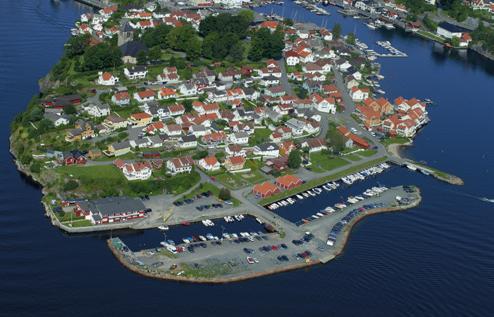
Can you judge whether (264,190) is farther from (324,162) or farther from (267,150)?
(324,162)

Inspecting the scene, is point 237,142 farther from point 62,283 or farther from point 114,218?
point 62,283

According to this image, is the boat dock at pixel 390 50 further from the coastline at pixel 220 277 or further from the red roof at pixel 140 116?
the coastline at pixel 220 277

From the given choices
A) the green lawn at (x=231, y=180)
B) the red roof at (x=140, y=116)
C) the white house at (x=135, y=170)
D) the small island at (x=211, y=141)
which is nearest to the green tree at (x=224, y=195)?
the small island at (x=211, y=141)

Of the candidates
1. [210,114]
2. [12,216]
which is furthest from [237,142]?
[12,216]

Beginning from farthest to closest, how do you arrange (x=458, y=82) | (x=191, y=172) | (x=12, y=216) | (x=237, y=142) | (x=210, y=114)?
1. (x=458, y=82)
2. (x=210, y=114)
3. (x=237, y=142)
4. (x=191, y=172)
5. (x=12, y=216)

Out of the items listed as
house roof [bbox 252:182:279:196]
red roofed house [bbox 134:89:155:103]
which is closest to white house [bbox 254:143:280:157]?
house roof [bbox 252:182:279:196]

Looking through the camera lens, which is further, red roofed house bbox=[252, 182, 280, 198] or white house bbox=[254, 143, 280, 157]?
white house bbox=[254, 143, 280, 157]

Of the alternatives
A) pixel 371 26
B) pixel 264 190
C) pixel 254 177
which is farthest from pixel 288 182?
pixel 371 26

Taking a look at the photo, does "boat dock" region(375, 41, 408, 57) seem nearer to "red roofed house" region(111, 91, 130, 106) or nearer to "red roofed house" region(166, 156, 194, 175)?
"red roofed house" region(111, 91, 130, 106)
